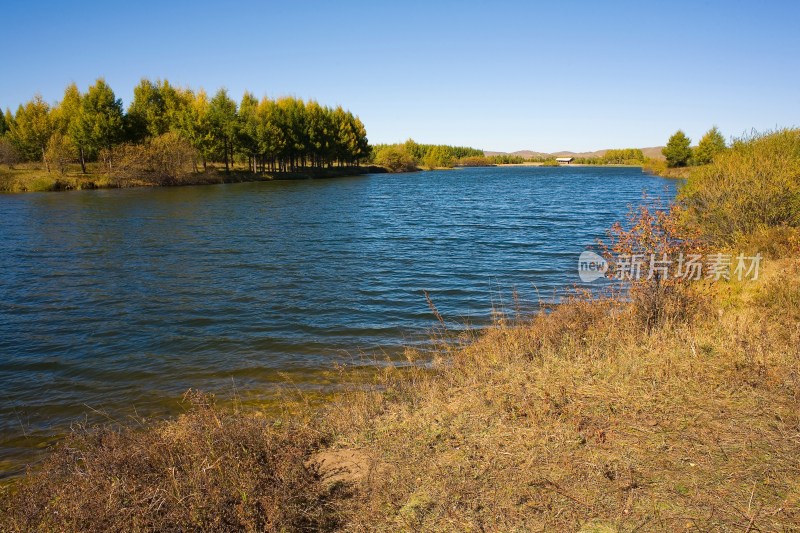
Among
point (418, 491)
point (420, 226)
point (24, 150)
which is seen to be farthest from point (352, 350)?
point (24, 150)

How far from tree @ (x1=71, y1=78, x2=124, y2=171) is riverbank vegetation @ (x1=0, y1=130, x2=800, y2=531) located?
66.6 metres

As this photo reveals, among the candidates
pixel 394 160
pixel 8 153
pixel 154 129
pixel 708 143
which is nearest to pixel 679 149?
pixel 708 143

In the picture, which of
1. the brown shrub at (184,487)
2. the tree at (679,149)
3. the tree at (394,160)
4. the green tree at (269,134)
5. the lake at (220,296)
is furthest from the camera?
the tree at (394,160)

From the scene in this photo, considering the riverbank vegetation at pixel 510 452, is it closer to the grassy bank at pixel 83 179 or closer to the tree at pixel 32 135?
the grassy bank at pixel 83 179

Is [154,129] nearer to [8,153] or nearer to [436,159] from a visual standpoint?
[8,153]

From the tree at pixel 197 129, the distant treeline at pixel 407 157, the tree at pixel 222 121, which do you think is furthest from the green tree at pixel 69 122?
the distant treeline at pixel 407 157

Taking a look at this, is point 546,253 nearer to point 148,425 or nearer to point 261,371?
point 261,371

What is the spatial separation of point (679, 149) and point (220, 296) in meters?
97.9

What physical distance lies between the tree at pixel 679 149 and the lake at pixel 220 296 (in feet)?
230

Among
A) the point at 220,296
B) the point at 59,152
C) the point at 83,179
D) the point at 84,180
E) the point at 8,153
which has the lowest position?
the point at 220,296

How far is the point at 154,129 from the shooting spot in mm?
69062

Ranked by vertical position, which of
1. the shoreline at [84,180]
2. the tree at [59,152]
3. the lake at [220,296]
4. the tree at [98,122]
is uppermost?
the tree at [98,122]

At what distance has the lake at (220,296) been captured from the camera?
29.8 ft

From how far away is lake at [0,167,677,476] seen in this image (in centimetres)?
907
